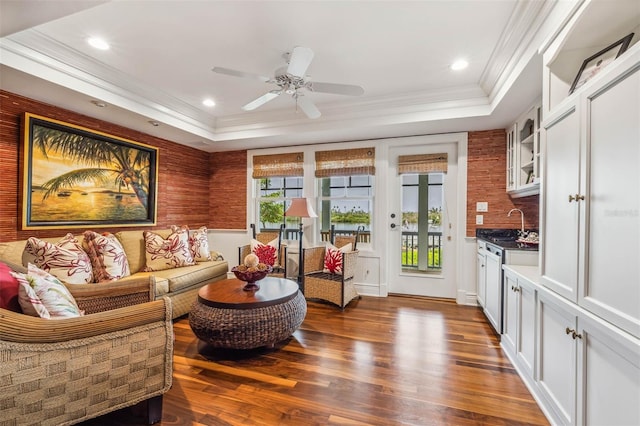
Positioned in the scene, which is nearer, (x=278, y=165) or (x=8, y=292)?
(x=8, y=292)

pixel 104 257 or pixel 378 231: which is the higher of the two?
pixel 378 231

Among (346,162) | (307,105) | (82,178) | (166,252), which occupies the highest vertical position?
(307,105)

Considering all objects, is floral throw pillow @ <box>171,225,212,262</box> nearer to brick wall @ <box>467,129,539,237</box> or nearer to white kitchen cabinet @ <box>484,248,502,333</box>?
white kitchen cabinet @ <box>484,248,502,333</box>

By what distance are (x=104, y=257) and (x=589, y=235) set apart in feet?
12.5

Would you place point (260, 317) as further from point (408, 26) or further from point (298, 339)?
point (408, 26)

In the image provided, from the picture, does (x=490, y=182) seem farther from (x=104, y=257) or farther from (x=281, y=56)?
(x=104, y=257)

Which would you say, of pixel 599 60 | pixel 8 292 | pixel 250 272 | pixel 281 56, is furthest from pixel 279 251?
pixel 599 60

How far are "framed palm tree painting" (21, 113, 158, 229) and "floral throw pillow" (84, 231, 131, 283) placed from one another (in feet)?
1.57

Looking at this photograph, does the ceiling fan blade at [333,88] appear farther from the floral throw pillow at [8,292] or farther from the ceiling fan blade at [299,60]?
the floral throw pillow at [8,292]

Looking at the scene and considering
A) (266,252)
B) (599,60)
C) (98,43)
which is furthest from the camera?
(266,252)

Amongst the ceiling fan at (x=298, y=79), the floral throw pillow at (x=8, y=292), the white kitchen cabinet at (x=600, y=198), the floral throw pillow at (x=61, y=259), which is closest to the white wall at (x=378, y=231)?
the ceiling fan at (x=298, y=79)

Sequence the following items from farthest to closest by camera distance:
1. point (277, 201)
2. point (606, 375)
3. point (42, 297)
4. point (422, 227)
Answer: point (277, 201)
point (422, 227)
point (42, 297)
point (606, 375)

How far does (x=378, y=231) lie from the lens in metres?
4.31

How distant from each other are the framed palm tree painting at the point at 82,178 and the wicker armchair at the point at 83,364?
225 centimetres
